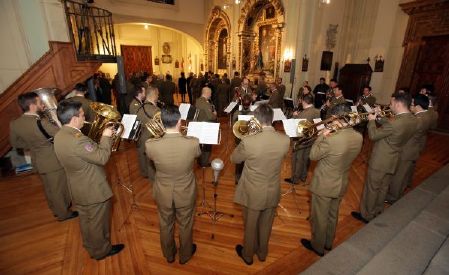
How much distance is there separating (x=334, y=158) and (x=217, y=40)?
43.3ft

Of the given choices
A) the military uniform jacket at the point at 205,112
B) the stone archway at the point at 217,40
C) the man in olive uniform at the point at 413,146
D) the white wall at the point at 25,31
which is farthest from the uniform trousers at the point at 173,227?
the stone archway at the point at 217,40

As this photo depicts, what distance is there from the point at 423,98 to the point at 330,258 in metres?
3.01

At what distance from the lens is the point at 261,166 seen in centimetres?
229

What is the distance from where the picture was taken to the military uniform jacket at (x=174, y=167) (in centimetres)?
214

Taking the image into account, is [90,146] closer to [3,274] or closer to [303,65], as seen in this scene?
[3,274]

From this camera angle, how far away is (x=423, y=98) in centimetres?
363

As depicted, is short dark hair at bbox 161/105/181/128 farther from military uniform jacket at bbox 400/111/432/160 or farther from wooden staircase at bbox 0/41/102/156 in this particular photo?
military uniform jacket at bbox 400/111/432/160

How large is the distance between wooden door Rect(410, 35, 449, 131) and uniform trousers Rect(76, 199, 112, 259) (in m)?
10.5

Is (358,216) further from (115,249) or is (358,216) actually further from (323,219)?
(115,249)

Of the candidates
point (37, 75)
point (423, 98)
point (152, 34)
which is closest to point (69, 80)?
point (37, 75)

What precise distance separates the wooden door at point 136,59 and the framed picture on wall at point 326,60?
438 inches

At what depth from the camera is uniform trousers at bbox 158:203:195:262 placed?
2447 mm

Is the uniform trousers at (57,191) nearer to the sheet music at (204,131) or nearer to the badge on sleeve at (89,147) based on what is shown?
the badge on sleeve at (89,147)

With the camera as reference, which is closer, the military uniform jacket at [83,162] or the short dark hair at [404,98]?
the military uniform jacket at [83,162]
